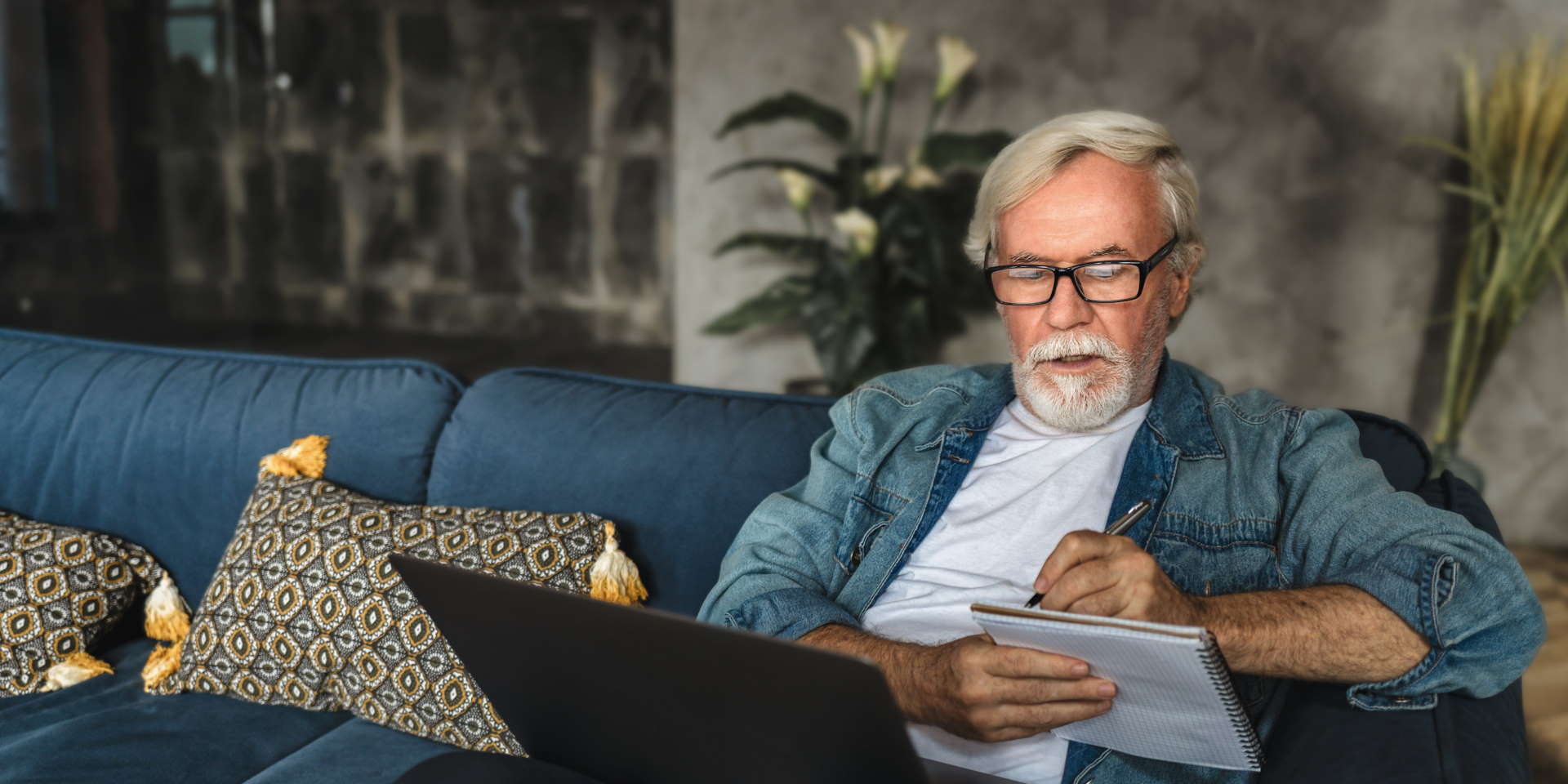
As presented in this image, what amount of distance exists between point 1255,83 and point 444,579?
281 cm

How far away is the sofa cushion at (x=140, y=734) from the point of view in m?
1.34

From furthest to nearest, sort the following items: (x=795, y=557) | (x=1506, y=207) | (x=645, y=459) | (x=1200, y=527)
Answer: (x=1506, y=207) → (x=645, y=459) → (x=795, y=557) → (x=1200, y=527)

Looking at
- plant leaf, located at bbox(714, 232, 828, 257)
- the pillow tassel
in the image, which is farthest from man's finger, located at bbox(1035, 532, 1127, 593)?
plant leaf, located at bbox(714, 232, 828, 257)

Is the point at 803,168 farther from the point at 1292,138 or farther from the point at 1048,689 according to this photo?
the point at 1048,689

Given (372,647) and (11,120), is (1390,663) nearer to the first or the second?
(372,647)

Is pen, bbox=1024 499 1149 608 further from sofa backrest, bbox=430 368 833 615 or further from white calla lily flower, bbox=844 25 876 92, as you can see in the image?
white calla lily flower, bbox=844 25 876 92

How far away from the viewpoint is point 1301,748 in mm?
1056

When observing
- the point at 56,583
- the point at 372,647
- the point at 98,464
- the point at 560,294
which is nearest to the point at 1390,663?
the point at 372,647

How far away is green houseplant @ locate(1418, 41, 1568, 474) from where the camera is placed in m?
2.65

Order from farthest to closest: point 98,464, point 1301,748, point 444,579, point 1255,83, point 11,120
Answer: point 11,120 → point 1255,83 → point 98,464 → point 1301,748 → point 444,579

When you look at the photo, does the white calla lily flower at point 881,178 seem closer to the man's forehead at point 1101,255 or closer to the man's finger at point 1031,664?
the man's forehead at point 1101,255

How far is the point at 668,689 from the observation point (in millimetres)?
884

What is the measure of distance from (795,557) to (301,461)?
0.79 meters

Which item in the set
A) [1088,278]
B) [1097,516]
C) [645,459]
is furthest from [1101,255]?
[645,459]
